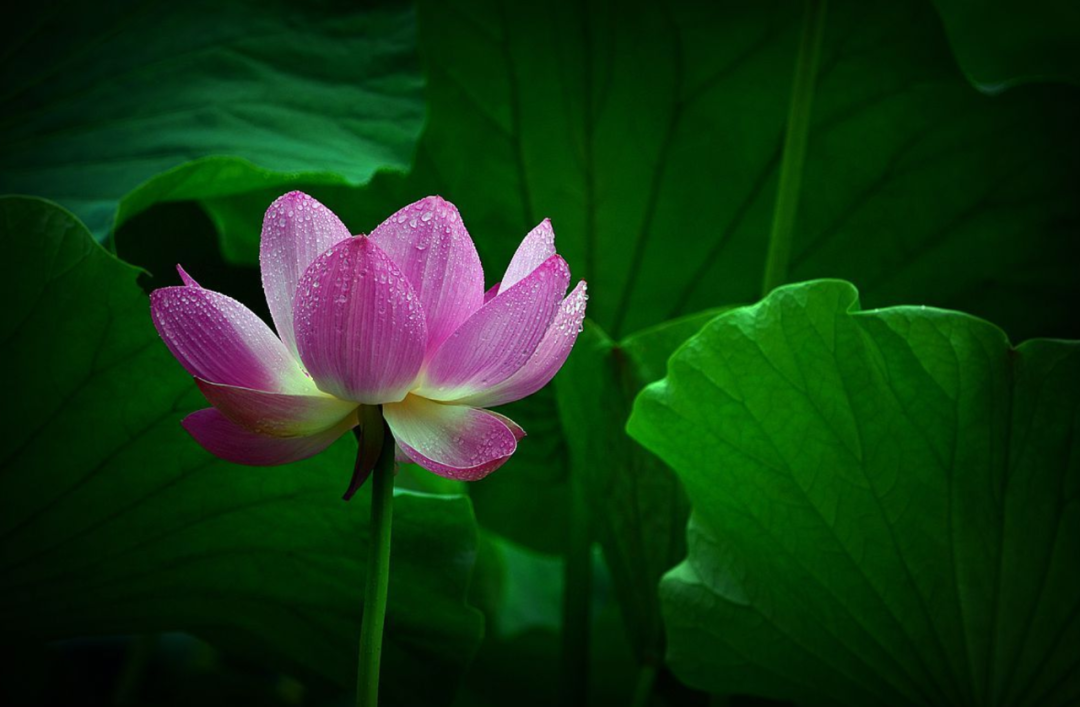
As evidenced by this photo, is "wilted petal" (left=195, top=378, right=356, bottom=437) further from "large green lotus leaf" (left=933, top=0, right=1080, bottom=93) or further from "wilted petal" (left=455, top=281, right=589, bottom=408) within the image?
"large green lotus leaf" (left=933, top=0, right=1080, bottom=93)

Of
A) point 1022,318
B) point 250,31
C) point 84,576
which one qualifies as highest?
point 250,31

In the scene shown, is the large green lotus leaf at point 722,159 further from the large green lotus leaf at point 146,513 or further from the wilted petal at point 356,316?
the wilted petal at point 356,316

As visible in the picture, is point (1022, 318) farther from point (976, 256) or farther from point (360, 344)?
point (360, 344)

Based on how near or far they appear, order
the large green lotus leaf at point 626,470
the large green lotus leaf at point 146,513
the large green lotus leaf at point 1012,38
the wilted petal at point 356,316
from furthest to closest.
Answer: the large green lotus leaf at point 1012,38 → the large green lotus leaf at point 626,470 → the large green lotus leaf at point 146,513 → the wilted petal at point 356,316

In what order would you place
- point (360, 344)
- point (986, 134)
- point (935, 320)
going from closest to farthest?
1. point (360, 344)
2. point (935, 320)
3. point (986, 134)

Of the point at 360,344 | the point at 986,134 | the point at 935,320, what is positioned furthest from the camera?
the point at 986,134

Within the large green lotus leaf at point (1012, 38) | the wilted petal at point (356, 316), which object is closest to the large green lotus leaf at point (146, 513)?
the wilted petal at point (356, 316)

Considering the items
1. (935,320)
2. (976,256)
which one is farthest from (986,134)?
(935,320)
